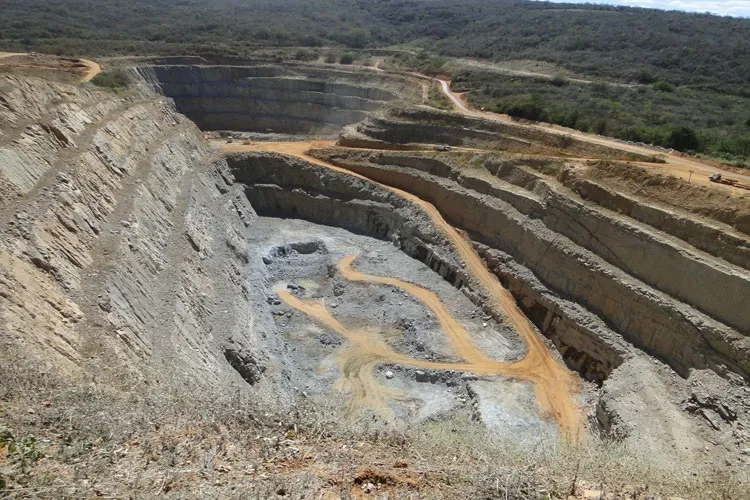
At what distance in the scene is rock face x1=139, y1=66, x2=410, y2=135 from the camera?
60.5 meters

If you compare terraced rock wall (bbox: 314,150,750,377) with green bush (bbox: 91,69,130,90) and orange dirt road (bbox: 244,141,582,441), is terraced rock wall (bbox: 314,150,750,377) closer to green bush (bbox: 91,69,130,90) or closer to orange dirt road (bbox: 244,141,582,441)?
orange dirt road (bbox: 244,141,582,441)

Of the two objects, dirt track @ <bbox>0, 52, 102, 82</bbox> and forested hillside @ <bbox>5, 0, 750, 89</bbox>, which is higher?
forested hillside @ <bbox>5, 0, 750, 89</bbox>

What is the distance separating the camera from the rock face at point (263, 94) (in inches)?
2383

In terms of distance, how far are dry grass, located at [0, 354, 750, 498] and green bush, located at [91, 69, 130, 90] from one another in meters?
41.4

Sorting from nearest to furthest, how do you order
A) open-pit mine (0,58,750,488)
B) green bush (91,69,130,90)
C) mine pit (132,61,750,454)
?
1. open-pit mine (0,58,750,488)
2. mine pit (132,61,750,454)
3. green bush (91,69,130,90)

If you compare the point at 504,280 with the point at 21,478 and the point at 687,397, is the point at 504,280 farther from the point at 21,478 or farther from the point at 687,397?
the point at 21,478

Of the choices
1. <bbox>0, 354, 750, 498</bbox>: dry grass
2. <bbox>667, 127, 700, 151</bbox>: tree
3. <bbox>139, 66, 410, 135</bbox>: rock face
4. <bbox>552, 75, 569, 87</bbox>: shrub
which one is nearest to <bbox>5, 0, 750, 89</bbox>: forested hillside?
<bbox>139, 66, 410, 135</bbox>: rock face

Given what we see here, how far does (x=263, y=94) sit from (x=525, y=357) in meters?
49.2

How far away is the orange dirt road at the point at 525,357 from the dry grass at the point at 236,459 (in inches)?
356

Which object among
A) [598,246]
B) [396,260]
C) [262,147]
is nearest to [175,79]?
→ [262,147]

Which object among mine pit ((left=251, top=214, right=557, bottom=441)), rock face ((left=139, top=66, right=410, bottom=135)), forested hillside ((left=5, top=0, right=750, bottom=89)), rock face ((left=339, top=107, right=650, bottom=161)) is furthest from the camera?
forested hillside ((left=5, top=0, right=750, bottom=89))

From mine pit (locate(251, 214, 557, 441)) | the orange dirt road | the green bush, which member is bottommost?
mine pit (locate(251, 214, 557, 441))

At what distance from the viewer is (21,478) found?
768 centimetres

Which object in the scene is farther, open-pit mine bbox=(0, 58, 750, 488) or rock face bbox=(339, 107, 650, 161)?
rock face bbox=(339, 107, 650, 161)
